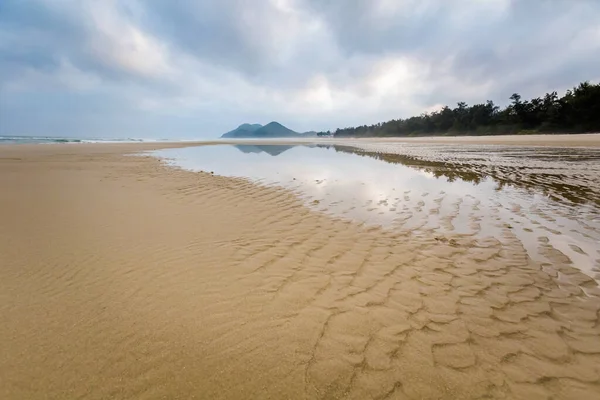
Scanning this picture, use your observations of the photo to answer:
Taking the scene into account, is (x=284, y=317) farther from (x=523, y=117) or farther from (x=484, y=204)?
(x=523, y=117)

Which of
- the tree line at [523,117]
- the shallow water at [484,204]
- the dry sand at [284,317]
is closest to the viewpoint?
the dry sand at [284,317]

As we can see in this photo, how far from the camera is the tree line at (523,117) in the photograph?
54.1 metres

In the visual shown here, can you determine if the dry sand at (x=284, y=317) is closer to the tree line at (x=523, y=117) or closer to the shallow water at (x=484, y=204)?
the shallow water at (x=484, y=204)

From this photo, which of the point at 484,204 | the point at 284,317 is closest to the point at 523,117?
the point at 484,204

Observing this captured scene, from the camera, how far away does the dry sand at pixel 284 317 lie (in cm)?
240

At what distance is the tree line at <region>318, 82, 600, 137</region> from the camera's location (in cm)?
5406

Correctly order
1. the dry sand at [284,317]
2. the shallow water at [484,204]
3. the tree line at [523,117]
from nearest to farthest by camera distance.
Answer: the dry sand at [284,317]
the shallow water at [484,204]
the tree line at [523,117]

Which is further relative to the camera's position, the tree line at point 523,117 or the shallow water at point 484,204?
the tree line at point 523,117

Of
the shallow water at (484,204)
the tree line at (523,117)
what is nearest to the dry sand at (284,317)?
the shallow water at (484,204)

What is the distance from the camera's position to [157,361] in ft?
8.43

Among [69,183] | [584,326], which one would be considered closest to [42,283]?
[584,326]

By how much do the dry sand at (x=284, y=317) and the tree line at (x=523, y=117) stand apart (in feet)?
239

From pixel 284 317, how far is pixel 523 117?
87970 mm

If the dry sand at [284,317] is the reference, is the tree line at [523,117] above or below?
above
